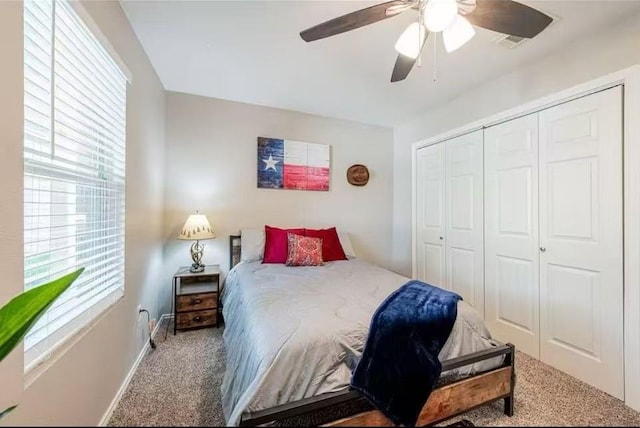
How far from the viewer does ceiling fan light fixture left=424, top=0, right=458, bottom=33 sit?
1246 mm

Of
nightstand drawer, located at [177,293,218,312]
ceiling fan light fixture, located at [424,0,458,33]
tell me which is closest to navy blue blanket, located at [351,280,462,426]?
ceiling fan light fixture, located at [424,0,458,33]

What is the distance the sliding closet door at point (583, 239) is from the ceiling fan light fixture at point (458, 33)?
1.19 meters

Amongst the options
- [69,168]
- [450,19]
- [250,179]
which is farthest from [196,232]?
[450,19]

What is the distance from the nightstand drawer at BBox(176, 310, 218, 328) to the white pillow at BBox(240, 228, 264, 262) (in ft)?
1.96

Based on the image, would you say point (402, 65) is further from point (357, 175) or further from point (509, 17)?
point (357, 175)

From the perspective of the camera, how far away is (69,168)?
124cm

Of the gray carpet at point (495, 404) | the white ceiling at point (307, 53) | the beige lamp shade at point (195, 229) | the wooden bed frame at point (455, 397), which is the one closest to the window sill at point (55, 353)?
the gray carpet at point (495, 404)

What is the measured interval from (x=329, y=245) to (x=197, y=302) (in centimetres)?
143

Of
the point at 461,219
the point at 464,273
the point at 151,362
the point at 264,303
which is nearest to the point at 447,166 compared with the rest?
the point at 461,219

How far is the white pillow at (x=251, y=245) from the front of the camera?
291 centimetres

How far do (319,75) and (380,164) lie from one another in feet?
5.74

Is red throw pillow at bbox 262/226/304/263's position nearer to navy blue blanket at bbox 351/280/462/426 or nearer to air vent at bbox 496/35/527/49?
navy blue blanket at bbox 351/280/462/426

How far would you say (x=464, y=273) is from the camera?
2861 mm

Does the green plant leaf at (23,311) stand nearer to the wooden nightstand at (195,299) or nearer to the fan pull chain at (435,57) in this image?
the wooden nightstand at (195,299)
